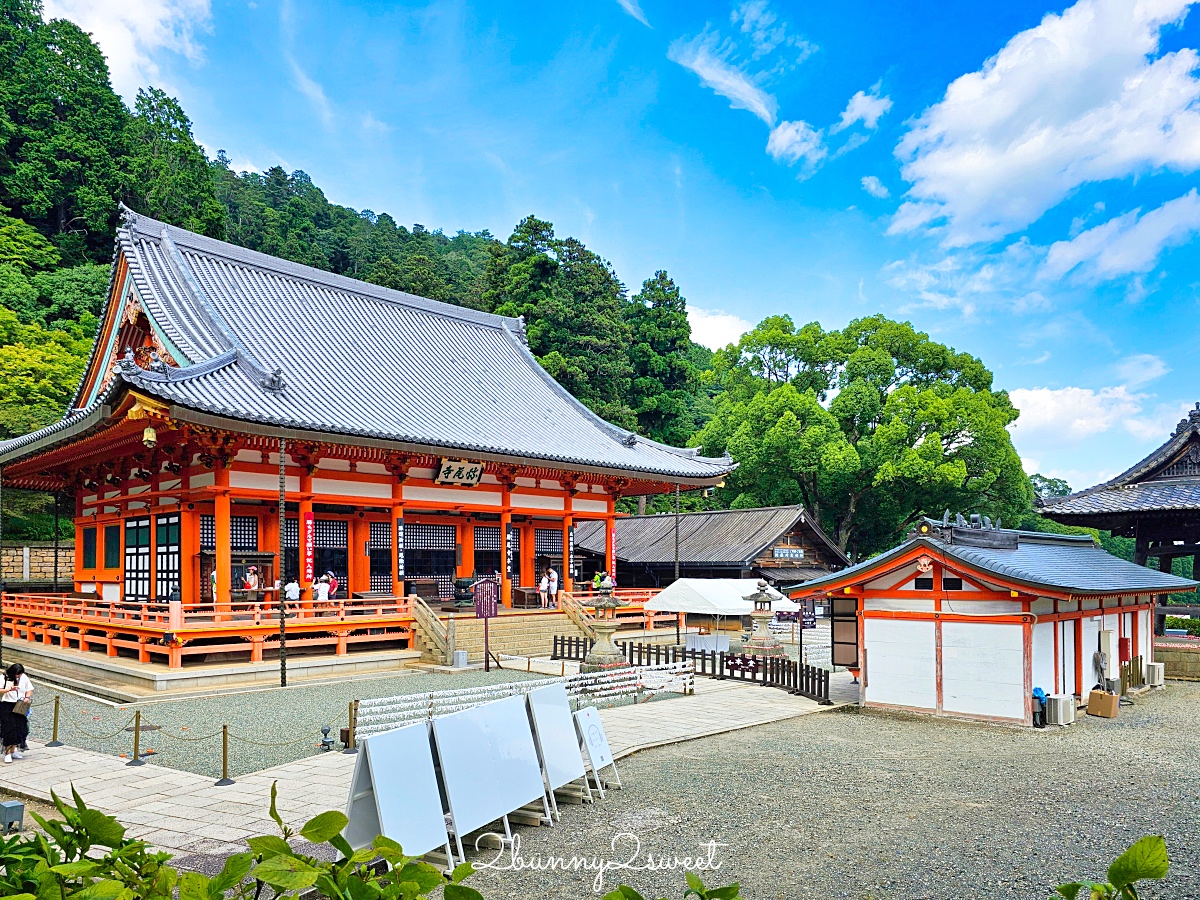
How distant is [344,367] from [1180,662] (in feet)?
73.1

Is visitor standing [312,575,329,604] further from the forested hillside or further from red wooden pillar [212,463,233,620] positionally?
the forested hillside

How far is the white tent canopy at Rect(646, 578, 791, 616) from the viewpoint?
22625 mm

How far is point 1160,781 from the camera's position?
1020cm

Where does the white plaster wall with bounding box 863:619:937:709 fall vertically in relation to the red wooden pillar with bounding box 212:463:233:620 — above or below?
below

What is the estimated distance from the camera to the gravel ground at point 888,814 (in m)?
6.91

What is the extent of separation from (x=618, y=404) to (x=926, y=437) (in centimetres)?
1470

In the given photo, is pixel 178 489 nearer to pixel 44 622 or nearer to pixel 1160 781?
pixel 44 622

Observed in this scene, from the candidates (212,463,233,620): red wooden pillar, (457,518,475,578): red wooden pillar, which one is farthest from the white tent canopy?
(212,463,233,620): red wooden pillar

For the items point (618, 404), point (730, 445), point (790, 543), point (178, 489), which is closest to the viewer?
point (178, 489)

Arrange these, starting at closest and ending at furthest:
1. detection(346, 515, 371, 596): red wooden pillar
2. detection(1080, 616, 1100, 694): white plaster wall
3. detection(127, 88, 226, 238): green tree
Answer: detection(1080, 616, 1100, 694): white plaster wall → detection(346, 515, 371, 596): red wooden pillar → detection(127, 88, 226, 238): green tree

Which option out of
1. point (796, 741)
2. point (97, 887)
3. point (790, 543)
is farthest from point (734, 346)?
point (97, 887)

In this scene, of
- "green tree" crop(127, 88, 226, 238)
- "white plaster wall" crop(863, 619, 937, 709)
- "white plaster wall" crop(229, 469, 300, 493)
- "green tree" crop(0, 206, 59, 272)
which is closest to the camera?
"white plaster wall" crop(863, 619, 937, 709)

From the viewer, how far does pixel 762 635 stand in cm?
2112

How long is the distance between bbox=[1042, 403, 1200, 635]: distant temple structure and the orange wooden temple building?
11021 millimetres
